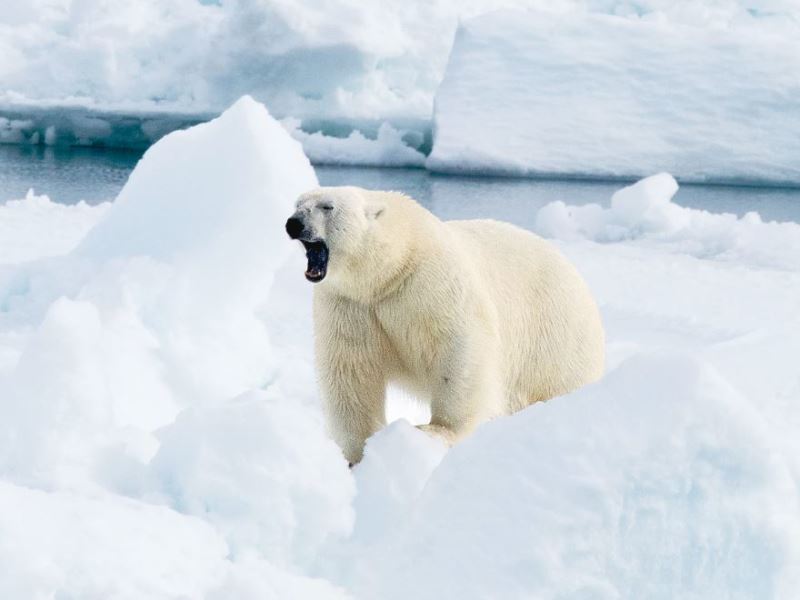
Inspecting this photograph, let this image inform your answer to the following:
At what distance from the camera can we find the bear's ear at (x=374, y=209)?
2.50 m

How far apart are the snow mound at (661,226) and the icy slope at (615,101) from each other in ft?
24.6

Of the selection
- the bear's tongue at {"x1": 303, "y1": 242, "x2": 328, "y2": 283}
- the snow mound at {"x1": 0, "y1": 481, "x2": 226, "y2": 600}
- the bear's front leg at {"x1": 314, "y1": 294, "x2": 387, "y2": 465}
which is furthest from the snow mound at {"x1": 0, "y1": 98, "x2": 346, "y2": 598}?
the bear's tongue at {"x1": 303, "y1": 242, "x2": 328, "y2": 283}

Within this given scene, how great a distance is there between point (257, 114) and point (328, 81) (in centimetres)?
1568

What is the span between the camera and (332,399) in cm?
259

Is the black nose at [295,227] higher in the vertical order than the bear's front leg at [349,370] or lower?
higher

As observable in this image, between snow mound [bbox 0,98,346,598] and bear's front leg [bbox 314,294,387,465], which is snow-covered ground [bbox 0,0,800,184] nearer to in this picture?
snow mound [bbox 0,98,346,598]

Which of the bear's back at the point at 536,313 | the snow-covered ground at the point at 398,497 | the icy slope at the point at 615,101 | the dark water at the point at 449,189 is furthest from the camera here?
the icy slope at the point at 615,101

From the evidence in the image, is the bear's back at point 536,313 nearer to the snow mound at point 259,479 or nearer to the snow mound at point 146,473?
the snow mound at point 146,473

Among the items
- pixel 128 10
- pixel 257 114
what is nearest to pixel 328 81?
pixel 128 10

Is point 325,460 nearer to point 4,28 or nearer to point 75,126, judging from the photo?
point 75,126

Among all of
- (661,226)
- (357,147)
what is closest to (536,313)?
(661,226)

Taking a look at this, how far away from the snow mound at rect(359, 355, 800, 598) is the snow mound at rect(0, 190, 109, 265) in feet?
18.2

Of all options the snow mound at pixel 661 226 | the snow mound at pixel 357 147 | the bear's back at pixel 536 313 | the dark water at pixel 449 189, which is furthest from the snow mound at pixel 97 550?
the snow mound at pixel 357 147

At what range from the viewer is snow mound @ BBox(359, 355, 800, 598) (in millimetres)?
1685
